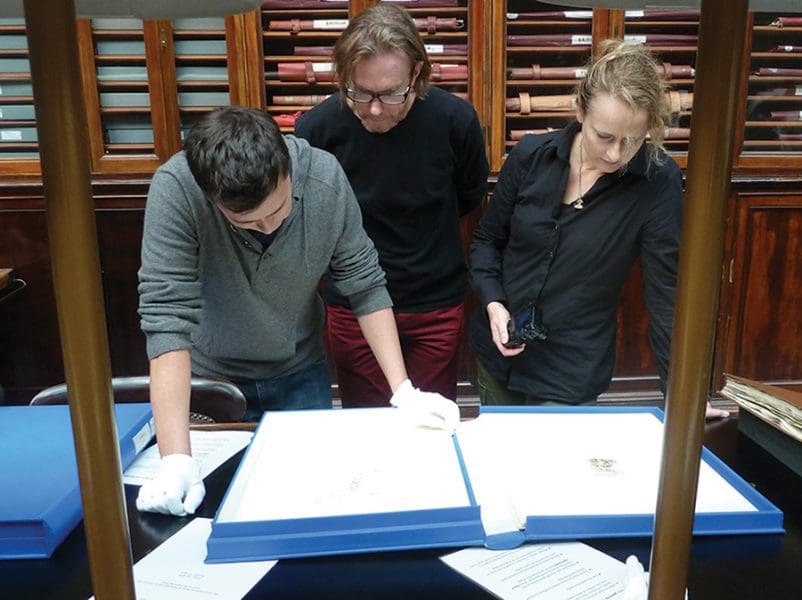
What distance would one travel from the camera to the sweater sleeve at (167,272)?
1314mm

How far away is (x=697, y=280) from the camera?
0.73 feet

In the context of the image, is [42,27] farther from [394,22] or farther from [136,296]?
[136,296]

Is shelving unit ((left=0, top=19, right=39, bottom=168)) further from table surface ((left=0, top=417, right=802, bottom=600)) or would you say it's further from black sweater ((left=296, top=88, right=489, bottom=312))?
table surface ((left=0, top=417, right=802, bottom=600))

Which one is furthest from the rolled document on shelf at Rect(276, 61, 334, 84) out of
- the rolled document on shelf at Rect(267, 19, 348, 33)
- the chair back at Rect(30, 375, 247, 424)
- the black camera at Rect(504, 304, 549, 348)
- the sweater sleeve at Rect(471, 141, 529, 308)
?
the chair back at Rect(30, 375, 247, 424)

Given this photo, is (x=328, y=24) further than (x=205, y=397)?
Yes

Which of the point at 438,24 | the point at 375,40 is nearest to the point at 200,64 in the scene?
the point at 438,24

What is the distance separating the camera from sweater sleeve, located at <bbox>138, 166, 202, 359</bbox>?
4.31ft

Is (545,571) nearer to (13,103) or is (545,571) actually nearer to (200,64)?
(200,64)

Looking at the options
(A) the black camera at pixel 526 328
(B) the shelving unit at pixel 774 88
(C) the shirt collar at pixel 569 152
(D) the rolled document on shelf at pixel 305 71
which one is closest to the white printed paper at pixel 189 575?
(A) the black camera at pixel 526 328

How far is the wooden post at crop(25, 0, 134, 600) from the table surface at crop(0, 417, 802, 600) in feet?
2.01

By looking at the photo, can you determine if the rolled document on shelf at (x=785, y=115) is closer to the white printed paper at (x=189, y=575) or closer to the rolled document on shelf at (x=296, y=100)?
the rolled document on shelf at (x=296, y=100)

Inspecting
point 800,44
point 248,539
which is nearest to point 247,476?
point 248,539

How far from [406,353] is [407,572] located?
1.30 m

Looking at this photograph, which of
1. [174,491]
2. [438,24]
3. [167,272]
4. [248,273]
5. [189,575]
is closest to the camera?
[189,575]
